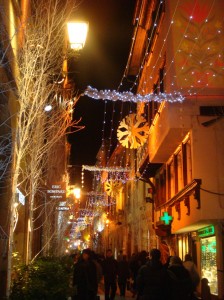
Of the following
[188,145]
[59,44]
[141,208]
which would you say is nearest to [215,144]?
[188,145]

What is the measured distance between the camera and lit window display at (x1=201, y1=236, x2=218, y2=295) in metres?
16.0

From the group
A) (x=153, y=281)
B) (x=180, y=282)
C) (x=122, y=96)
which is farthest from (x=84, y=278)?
(x=122, y=96)

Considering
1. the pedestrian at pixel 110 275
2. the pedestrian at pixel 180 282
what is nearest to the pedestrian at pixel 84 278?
the pedestrian at pixel 110 275

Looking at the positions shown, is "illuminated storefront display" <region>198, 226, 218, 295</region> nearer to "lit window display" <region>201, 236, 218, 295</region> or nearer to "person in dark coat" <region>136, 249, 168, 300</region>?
"lit window display" <region>201, 236, 218, 295</region>

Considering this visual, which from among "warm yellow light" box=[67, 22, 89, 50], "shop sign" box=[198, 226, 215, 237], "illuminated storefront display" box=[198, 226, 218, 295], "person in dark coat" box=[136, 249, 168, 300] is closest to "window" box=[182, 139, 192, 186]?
"shop sign" box=[198, 226, 215, 237]

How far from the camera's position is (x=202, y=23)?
16.9 m

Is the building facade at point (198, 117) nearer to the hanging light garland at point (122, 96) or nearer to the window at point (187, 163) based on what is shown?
the window at point (187, 163)

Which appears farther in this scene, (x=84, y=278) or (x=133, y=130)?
(x=133, y=130)

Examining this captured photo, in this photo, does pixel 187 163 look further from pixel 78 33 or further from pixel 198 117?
pixel 78 33

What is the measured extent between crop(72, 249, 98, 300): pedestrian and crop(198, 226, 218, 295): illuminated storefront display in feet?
16.7

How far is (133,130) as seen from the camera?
62.4ft

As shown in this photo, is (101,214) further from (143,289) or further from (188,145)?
(143,289)

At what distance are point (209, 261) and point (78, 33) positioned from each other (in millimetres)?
10116

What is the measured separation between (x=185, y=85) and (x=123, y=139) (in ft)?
13.1
